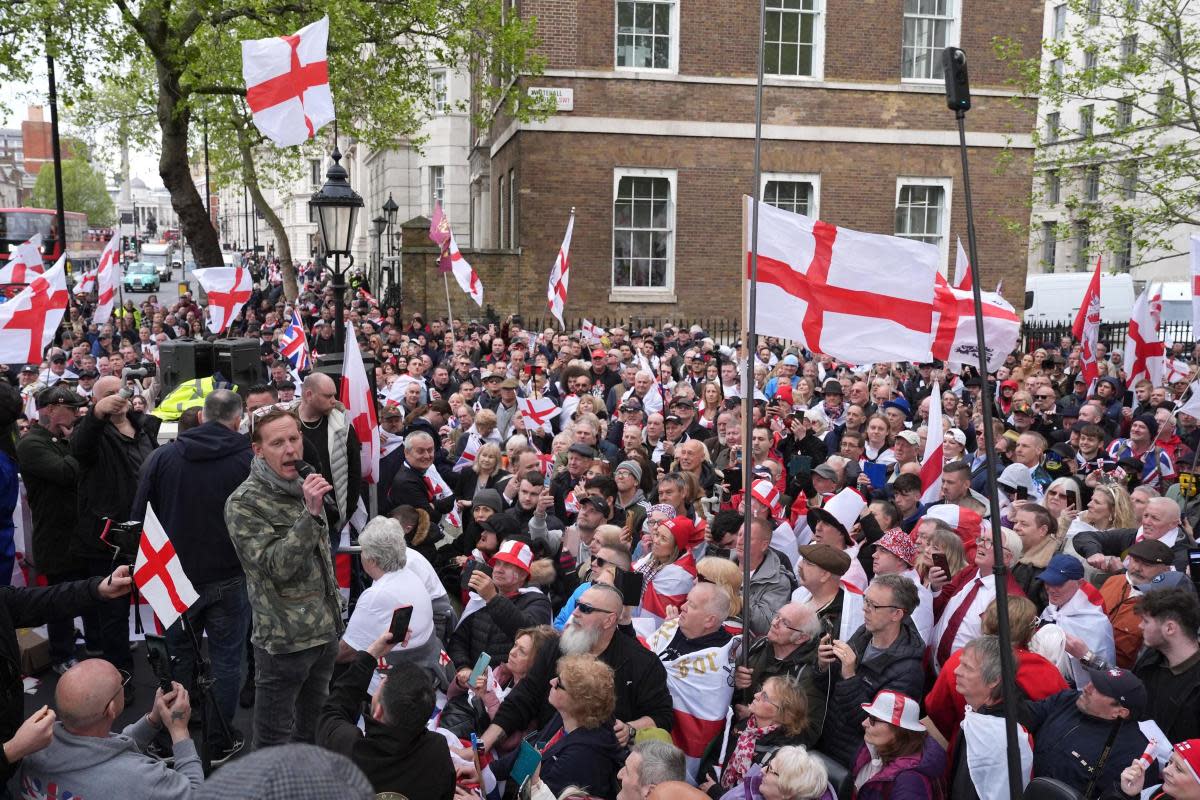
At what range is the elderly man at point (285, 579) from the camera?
4809 mm

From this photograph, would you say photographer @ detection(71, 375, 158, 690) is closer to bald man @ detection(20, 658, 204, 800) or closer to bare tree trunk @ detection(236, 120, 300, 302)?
bald man @ detection(20, 658, 204, 800)

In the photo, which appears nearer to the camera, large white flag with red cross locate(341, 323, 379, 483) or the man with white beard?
the man with white beard

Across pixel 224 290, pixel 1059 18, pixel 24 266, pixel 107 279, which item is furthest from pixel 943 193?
pixel 1059 18

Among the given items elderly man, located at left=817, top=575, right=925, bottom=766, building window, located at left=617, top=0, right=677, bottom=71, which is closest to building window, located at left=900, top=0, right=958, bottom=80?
building window, located at left=617, top=0, right=677, bottom=71

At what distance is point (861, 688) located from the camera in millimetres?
4445

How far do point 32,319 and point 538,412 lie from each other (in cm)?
516

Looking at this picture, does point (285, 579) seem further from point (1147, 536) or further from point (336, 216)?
point (336, 216)

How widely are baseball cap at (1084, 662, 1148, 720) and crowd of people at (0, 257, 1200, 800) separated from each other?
0.01 meters

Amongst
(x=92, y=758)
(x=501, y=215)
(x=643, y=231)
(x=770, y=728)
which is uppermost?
(x=501, y=215)

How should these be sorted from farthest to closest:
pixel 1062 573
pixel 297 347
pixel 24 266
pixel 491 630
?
pixel 24 266 → pixel 297 347 → pixel 491 630 → pixel 1062 573

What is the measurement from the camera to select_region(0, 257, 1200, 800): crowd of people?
3826mm

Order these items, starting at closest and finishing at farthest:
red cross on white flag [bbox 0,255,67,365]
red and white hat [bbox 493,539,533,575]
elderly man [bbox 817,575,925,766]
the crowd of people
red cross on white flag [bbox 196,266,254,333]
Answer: the crowd of people < elderly man [bbox 817,575,925,766] < red and white hat [bbox 493,539,533,575] < red cross on white flag [bbox 0,255,67,365] < red cross on white flag [bbox 196,266,254,333]

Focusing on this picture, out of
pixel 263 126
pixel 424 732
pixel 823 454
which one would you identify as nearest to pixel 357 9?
pixel 263 126

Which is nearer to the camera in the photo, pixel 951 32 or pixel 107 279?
pixel 107 279
